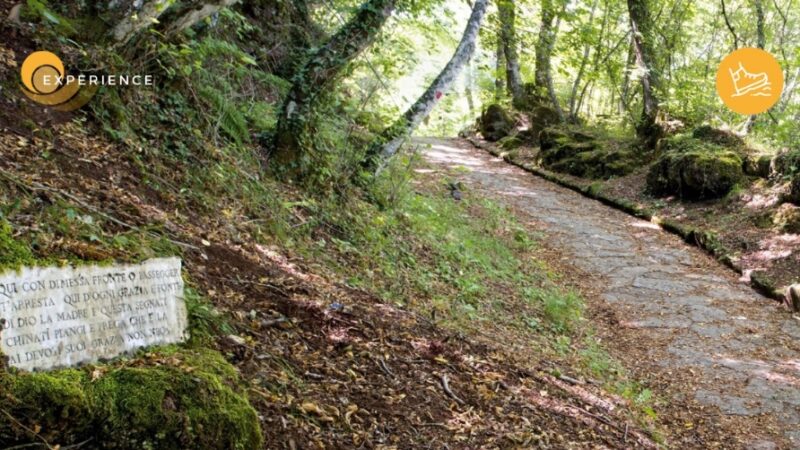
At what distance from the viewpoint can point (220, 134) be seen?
644cm

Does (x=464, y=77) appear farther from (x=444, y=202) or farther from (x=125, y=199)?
(x=125, y=199)

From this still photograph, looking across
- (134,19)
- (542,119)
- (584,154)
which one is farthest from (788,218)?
(542,119)

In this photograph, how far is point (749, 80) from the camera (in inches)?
520

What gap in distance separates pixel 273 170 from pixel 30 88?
2.76m

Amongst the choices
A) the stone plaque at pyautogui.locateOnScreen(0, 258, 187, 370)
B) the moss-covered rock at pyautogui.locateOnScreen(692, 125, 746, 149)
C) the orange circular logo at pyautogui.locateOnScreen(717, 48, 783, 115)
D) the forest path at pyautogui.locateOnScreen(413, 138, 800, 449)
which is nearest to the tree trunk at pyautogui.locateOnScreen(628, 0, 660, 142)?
the orange circular logo at pyautogui.locateOnScreen(717, 48, 783, 115)

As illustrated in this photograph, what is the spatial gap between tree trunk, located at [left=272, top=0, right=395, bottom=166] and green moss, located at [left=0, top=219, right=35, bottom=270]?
4.30 meters

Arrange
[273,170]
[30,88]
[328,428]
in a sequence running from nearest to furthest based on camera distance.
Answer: [328,428] → [30,88] → [273,170]

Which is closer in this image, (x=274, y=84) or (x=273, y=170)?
(x=273, y=170)

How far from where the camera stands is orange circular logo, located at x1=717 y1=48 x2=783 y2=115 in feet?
42.8

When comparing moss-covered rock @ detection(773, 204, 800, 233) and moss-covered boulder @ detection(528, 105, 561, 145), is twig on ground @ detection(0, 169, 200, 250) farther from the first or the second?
moss-covered boulder @ detection(528, 105, 561, 145)

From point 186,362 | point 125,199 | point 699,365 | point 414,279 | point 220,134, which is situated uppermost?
point 220,134

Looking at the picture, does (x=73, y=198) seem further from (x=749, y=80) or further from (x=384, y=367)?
(x=749, y=80)

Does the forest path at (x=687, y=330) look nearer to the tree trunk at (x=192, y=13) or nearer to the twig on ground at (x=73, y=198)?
the twig on ground at (x=73, y=198)

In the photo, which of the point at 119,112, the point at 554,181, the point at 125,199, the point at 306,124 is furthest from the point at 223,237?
the point at 554,181
